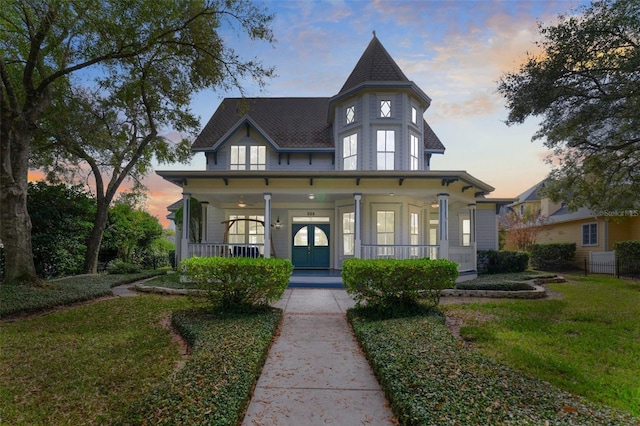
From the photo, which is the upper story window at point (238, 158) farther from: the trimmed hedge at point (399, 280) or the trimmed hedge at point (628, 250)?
the trimmed hedge at point (628, 250)

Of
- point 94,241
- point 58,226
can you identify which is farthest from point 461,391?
point 58,226

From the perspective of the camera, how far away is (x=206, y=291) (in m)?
7.32

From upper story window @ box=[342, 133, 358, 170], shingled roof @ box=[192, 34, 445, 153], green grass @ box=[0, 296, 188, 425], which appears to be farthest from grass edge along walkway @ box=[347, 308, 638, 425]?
shingled roof @ box=[192, 34, 445, 153]

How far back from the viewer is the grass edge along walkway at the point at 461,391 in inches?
119

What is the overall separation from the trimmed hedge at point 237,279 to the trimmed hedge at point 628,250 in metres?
17.7

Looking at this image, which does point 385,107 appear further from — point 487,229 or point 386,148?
point 487,229

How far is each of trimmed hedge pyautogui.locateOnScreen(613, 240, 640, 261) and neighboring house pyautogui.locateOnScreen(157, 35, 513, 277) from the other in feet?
18.5

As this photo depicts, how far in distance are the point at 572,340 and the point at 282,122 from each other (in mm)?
14664

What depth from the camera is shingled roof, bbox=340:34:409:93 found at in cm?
1476

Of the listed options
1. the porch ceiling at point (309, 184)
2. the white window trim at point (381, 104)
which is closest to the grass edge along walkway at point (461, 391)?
the porch ceiling at point (309, 184)

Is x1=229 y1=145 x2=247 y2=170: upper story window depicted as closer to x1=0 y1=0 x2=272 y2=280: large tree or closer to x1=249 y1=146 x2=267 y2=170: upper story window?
x1=249 y1=146 x2=267 y2=170: upper story window

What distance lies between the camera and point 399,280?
7.00 m

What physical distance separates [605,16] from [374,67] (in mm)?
7976

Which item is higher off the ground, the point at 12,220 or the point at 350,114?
the point at 350,114
